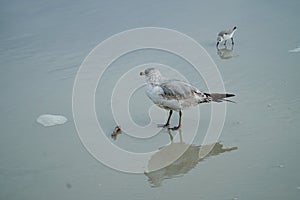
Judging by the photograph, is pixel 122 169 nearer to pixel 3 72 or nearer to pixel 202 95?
pixel 202 95

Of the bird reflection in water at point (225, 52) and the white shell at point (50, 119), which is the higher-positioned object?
the bird reflection in water at point (225, 52)

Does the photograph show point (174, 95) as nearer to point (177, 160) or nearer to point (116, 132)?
point (116, 132)

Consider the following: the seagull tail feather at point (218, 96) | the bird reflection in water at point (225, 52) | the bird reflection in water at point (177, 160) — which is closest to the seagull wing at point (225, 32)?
the bird reflection in water at point (225, 52)

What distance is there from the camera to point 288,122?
420cm

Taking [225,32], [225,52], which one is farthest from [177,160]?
[225,32]

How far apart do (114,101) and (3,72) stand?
1733mm

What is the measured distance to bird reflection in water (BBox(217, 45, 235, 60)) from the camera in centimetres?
587

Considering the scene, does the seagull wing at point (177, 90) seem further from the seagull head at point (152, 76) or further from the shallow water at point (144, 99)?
the shallow water at point (144, 99)

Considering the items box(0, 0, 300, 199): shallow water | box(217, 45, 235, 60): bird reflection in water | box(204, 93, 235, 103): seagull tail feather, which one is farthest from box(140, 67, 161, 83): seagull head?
box(217, 45, 235, 60): bird reflection in water

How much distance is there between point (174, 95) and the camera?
14.6 feet

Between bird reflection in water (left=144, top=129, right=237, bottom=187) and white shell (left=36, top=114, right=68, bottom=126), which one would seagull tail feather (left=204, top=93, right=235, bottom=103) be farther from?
white shell (left=36, top=114, right=68, bottom=126)

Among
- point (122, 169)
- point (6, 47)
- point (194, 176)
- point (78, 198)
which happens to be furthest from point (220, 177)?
point (6, 47)

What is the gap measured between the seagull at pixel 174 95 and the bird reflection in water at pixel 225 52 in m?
1.41

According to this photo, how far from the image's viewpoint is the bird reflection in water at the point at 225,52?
587 centimetres
